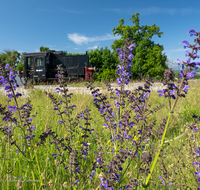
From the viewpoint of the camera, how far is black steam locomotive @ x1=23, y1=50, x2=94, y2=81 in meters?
16.0

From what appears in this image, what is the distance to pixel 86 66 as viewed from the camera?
17.1m

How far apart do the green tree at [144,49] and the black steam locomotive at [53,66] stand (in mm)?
14187

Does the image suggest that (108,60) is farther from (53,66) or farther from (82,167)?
(82,167)

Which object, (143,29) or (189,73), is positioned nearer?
(189,73)

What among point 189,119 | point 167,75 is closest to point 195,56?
point 167,75

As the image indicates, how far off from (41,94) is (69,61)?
418 inches

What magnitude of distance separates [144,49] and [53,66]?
19914mm

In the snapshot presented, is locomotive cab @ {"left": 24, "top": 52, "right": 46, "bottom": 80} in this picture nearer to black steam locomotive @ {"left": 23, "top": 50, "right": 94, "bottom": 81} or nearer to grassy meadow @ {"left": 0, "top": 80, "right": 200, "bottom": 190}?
black steam locomotive @ {"left": 23, "top": 50, "right": 94, "bottom": 81}

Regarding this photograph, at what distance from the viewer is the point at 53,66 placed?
17.3 meters

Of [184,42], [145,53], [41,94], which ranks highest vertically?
[145,53]

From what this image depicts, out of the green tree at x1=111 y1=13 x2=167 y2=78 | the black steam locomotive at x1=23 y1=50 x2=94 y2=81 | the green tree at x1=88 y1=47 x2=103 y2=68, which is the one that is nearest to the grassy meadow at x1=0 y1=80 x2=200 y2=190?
the black steam locomotive at x1=23 y1=50 x2=94 y2=81

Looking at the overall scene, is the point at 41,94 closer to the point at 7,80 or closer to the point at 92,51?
the point at 7,80

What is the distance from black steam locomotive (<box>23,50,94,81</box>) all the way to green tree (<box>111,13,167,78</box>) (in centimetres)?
1419

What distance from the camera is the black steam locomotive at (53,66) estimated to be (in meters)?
16.0
